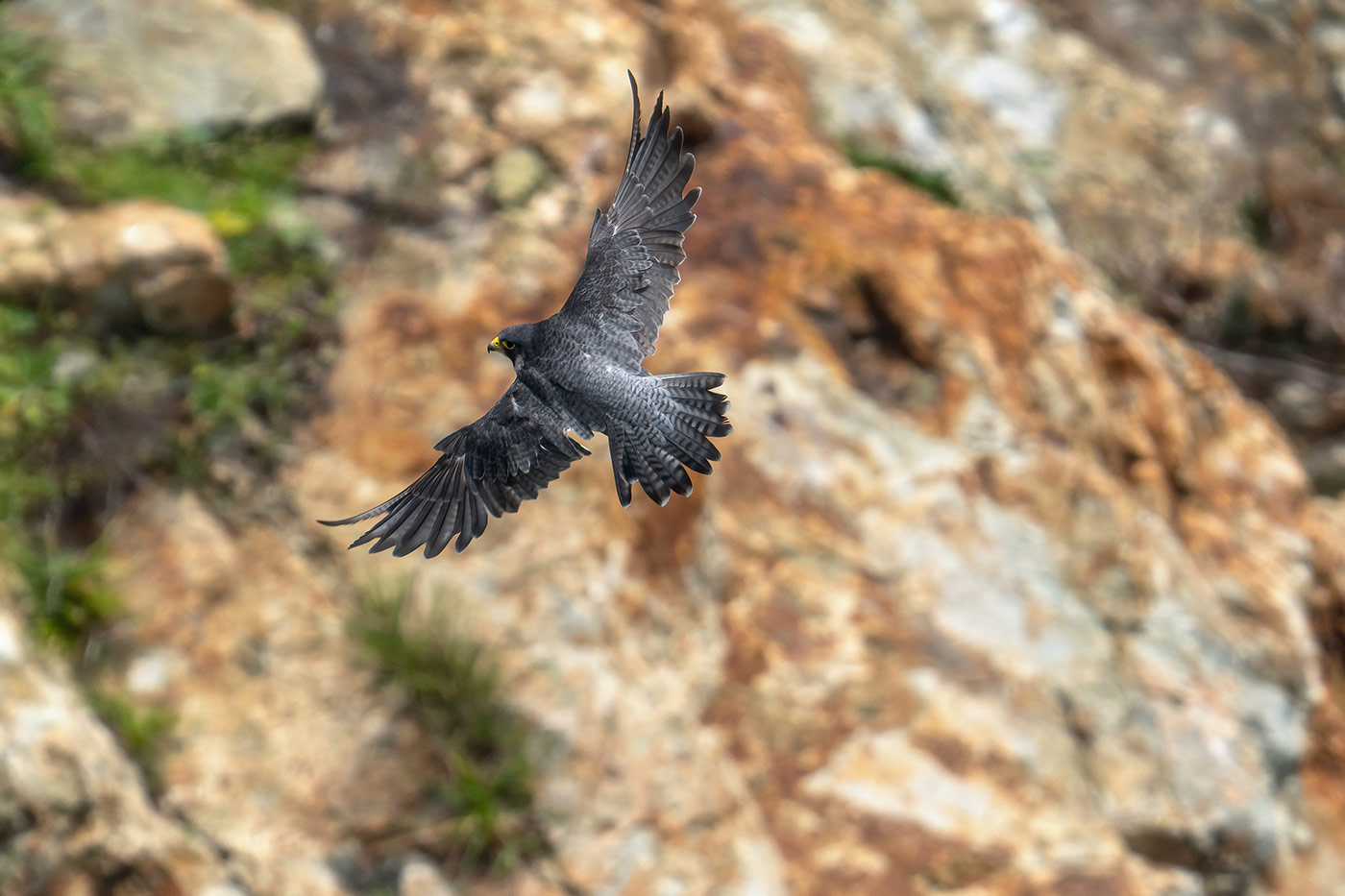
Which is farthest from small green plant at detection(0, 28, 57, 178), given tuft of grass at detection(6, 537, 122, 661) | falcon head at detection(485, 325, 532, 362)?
falcon head at detection(485, 325, 532, 362)

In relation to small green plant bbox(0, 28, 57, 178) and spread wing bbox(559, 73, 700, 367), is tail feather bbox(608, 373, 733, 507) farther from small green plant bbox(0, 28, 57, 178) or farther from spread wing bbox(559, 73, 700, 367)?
small green plant bbox(0, 28, 57, 178)

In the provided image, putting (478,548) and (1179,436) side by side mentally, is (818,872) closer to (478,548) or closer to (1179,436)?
(478,548)

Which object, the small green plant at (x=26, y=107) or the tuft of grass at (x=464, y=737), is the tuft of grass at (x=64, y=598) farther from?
the small green plant at (x=26, y=107)

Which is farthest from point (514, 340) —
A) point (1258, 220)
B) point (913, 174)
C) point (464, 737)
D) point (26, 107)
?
point (1258, 220)

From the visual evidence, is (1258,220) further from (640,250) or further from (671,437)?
(671,437)

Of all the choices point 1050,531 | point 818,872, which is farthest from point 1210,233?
point 818,872

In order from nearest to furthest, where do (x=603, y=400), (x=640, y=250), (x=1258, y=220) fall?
(x=603, y=400) < (x=640, y=250) < (x=1258, y=220)

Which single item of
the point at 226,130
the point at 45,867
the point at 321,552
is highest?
the point at 226,130
